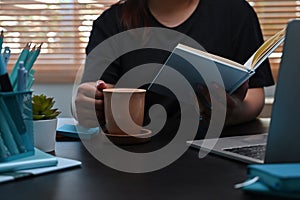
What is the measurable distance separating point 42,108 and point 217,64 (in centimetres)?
33

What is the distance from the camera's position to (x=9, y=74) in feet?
2.32

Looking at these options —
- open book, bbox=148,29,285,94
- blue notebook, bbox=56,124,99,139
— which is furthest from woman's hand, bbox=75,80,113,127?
open book, bbox=148,29,285,94

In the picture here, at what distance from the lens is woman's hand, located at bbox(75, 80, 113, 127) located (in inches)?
40.4

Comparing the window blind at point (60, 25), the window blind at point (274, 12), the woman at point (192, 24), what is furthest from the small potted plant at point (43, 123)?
the window blind at point (274, 12)

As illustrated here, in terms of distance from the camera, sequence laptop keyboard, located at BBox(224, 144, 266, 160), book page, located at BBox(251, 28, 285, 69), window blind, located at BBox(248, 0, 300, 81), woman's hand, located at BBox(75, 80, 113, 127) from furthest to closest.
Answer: window blind, located at BBox(248, 0, 300, 81), woman's hand, located at BBox(75, 80, 113, 127), book page, located at BBox(251, 28, 285, 69), laptop keyboard, located at BBox(224, 144, 266, 160)

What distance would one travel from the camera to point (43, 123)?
0.84 metres

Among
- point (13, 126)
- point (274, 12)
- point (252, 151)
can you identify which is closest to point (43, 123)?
point (13, 126)

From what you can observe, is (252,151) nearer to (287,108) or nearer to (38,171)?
(287,108)

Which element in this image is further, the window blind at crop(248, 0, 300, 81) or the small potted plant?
the window blind at crop(248, 0, 300, 81)

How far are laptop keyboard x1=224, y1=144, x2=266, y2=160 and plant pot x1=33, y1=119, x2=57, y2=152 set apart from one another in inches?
12.8

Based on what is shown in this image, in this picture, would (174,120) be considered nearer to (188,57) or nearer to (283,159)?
(188,57)

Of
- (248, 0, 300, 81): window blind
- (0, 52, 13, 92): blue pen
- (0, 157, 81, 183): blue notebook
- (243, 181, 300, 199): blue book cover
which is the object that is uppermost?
(248, 0, 300, 81): window blind

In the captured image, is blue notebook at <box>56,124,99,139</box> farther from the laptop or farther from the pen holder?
the laptop

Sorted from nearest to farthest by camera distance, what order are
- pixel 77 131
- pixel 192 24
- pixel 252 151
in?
pixel 252 151 < pixel 77 131 < pixel 192 24
